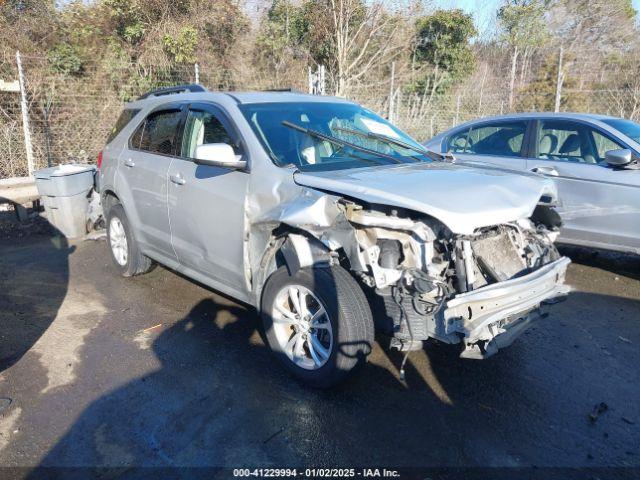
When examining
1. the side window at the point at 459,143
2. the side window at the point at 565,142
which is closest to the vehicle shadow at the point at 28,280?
the side window at the point at 459,143

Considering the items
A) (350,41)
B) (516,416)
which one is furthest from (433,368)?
(350,41)

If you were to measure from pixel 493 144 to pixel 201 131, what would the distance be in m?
3.78

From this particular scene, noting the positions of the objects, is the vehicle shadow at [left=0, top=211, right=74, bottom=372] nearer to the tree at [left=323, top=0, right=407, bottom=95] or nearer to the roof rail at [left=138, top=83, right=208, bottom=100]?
the roof rail at [left=138, top=83, right=208, bottom=100]

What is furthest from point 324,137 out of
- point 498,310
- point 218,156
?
point 498,310

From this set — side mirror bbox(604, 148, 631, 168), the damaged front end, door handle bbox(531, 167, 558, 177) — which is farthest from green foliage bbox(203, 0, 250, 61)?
the damaged front end

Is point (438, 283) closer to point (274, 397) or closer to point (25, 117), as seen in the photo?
point (274, 397)

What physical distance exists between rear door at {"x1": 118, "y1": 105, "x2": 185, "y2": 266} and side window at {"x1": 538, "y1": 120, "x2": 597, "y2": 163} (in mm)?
4116

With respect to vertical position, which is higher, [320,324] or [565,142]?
[565,142]

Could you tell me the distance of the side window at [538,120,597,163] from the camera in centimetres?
565

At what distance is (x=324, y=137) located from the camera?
3979 millimetres

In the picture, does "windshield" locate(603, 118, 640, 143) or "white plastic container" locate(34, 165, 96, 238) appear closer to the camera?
"windshield" locate(603, 118, 640, 143)

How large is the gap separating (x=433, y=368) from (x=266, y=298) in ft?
4.28

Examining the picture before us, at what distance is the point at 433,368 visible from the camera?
12.0 feet

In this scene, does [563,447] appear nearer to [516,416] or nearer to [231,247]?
[516,416]
